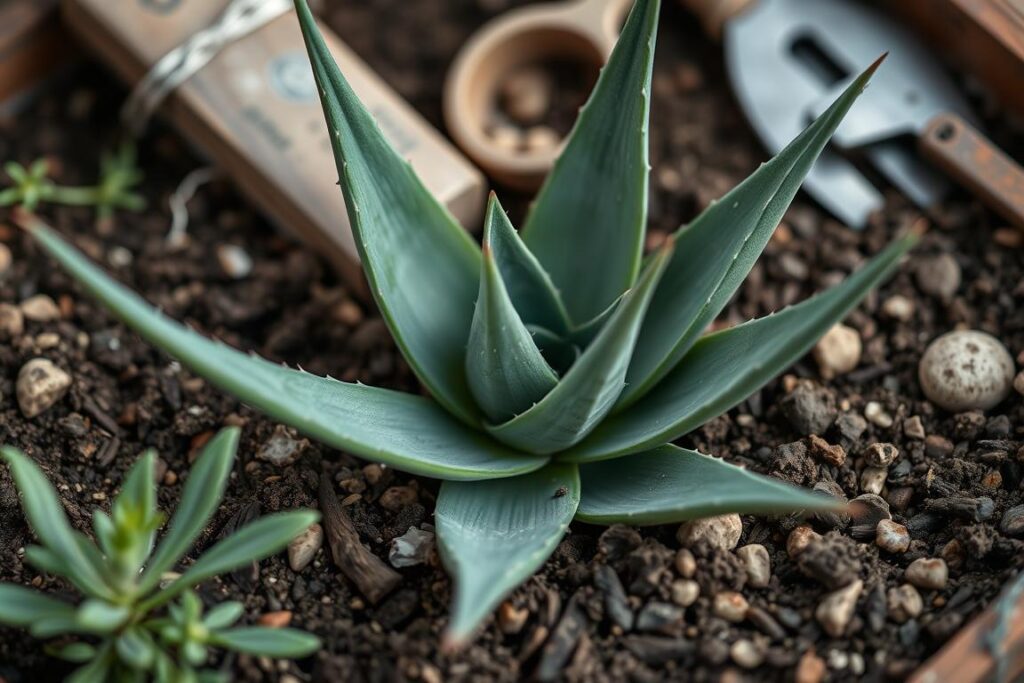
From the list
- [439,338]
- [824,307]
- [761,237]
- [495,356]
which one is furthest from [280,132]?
[824,307]

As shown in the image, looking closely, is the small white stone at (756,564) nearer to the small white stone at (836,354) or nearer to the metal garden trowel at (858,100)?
the small white stone at (836,354)

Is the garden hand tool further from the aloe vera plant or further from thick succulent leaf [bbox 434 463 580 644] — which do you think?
thick succulent leaf [bbox 434 463 580 644]

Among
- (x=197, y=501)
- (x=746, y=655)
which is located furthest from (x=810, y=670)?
(x=197, y=501)

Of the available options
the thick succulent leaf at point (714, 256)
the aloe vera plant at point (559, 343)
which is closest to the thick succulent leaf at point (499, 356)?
the aloe vera plant at point (559, 343)

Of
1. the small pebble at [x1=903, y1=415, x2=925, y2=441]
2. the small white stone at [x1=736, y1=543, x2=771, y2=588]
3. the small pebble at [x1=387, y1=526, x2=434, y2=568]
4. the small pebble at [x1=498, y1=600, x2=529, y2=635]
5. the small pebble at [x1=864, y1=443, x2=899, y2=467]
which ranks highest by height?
the small pebble at [x1=387, y1=526, x2=434, y2=568]

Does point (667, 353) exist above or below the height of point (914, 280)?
above

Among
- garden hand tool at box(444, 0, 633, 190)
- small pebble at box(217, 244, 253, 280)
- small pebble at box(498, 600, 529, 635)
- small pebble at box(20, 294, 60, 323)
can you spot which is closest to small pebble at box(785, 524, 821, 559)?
small pebble at box(498, 600, 529, 635)

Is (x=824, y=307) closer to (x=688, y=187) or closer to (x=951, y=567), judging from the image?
(x=951, y=567)
